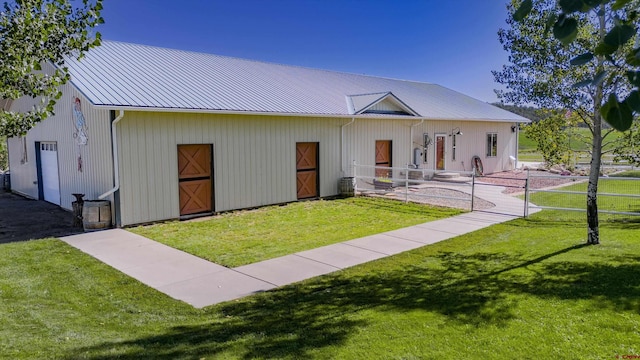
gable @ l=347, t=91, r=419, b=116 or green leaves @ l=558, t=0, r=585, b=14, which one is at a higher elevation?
gable @ l=347, t=91, r=419, b=116

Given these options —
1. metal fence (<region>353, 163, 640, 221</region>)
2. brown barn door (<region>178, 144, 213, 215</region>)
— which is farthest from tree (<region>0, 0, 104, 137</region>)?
metal fence (<region>353, 163, 640, 221</region>)

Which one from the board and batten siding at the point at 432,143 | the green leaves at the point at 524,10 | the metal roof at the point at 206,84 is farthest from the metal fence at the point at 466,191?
the green leaves at the point at 524,10

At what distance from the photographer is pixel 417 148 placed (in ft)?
64.8

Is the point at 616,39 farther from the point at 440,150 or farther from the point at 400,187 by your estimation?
the point at 440,150

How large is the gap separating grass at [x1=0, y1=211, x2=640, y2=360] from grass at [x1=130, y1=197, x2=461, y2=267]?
192 centimetres

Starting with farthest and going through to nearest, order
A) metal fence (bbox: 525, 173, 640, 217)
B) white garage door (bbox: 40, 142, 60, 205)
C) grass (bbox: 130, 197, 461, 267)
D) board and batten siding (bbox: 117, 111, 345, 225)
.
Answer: white garage door (bbox: 40, 142, 60, 205) < metal fence (bbox: 525, 173, 640, 217) < board and batten siding (bbox: 117, 111, 345, 225) < grass (bbox: 130, 197, 461, 267)

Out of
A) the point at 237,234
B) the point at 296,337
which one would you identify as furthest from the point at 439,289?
the point at 237,234

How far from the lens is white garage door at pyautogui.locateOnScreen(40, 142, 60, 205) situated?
46.5 feet

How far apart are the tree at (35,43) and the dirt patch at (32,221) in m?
6.65

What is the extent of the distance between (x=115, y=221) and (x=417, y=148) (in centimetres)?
1319

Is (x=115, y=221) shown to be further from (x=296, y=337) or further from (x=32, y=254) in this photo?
(x=296, y=337)

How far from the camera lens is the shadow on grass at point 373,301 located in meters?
4.35

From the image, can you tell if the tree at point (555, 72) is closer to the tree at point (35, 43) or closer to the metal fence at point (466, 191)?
the metal fence at point (466, 191)

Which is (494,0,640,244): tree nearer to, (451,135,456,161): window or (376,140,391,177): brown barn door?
(376,140,391,177): brown barn door
